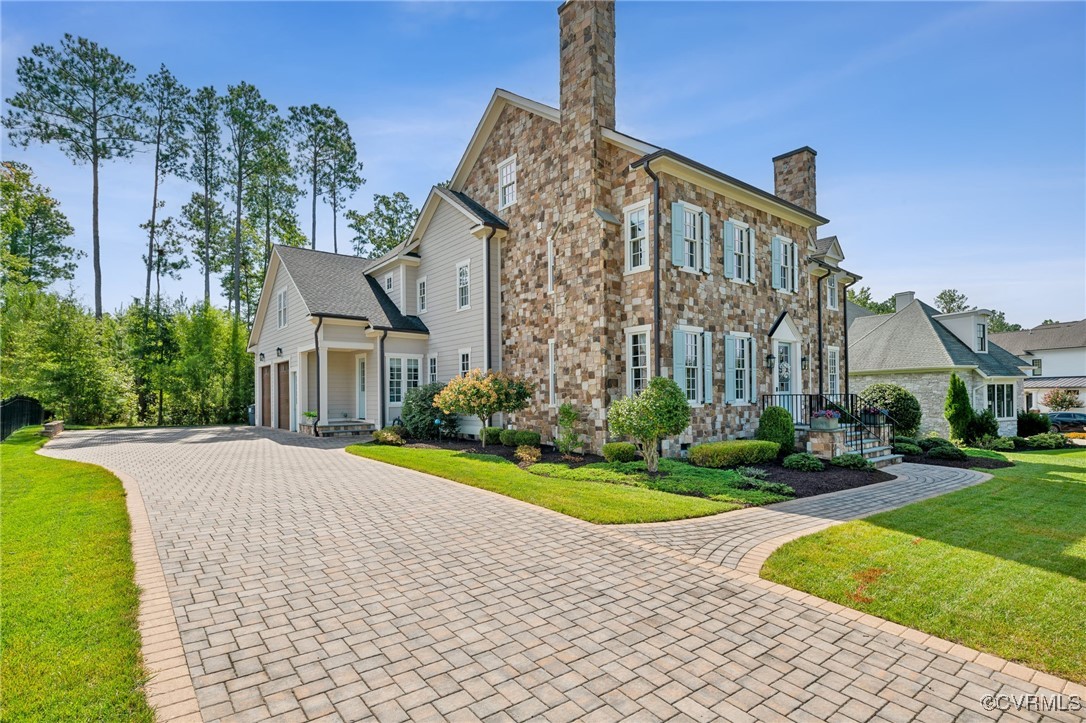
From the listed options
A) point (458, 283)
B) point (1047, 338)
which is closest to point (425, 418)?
point (458, 283)

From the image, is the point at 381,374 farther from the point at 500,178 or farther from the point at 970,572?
the point at 970,572

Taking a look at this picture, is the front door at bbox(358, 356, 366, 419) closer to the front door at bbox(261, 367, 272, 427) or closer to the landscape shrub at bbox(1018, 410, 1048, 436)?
the front door at bbox(261, 367, 272, 427)

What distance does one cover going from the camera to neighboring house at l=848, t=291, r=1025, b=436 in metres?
21.6

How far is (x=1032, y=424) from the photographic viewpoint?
72.1 feet

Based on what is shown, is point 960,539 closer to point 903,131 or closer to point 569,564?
point 569,564

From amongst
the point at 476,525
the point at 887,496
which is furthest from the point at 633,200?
the point at 476,525

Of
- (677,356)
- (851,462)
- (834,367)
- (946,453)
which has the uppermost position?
(677,356)

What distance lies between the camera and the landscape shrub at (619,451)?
38.0 feet

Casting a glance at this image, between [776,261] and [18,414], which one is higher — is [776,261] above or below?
above

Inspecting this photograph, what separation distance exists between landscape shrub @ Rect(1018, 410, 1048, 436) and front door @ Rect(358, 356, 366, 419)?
91.5 feet

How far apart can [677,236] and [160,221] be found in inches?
1357

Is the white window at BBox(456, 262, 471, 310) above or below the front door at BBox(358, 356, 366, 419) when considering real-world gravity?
above

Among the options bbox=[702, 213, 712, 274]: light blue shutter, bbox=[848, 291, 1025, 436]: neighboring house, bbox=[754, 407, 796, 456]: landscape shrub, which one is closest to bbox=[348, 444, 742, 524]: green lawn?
bbox=[754, 407, 796, 456]: landscape shrub

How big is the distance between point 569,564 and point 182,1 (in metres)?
11.1
